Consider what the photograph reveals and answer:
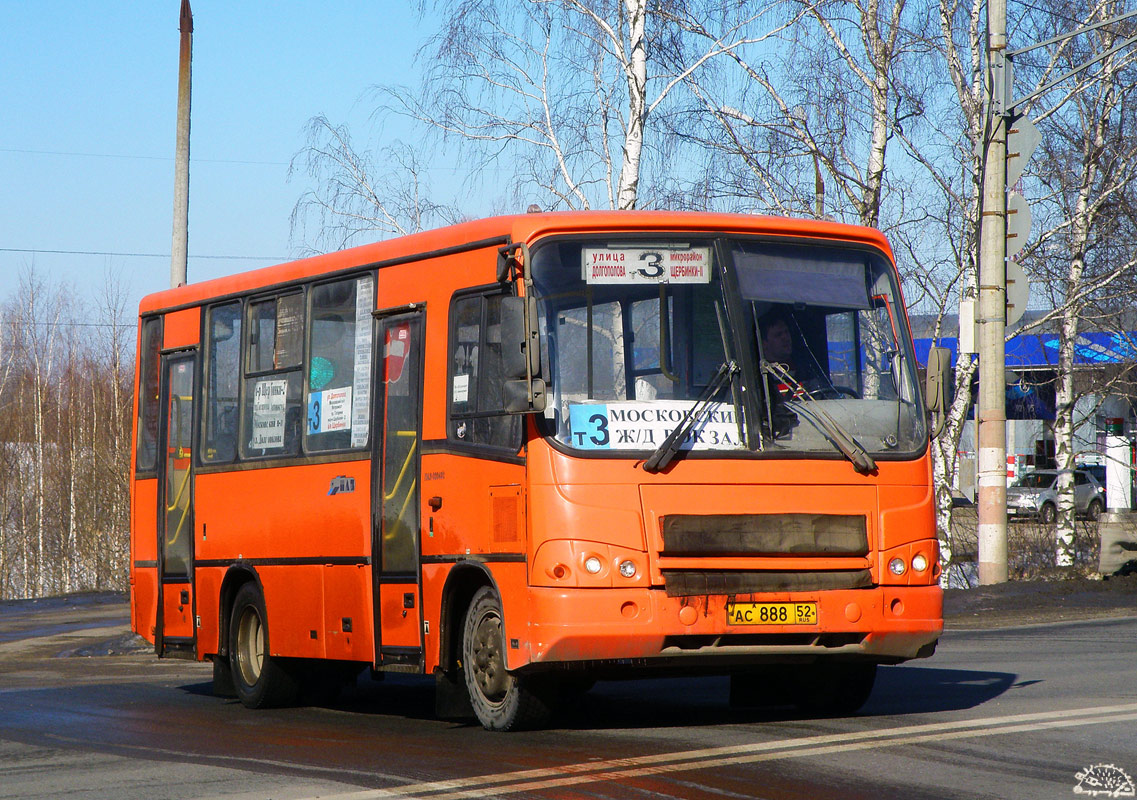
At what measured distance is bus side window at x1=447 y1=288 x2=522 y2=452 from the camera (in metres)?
9.55

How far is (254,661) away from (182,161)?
451 inches

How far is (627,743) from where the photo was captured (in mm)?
8930

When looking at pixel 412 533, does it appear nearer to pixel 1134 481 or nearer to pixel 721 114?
pixel 721 114

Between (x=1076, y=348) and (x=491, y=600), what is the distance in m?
20.5

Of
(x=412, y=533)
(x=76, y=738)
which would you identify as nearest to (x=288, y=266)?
(x=412, y=533)

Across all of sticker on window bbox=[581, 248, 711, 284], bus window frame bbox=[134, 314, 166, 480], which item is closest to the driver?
sticker on window bbox=[581, 248, 711, 284]

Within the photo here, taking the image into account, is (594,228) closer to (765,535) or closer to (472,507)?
(472,507)

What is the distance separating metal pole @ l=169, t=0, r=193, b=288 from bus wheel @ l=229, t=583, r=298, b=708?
9757mm

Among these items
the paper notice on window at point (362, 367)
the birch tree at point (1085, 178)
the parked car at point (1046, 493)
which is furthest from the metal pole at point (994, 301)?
the parked car at point (1046, 493)

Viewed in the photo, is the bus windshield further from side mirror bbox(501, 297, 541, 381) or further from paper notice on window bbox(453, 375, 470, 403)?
paper notice on window bbox(453, 375, 470, 403)

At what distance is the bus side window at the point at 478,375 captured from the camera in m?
9.55

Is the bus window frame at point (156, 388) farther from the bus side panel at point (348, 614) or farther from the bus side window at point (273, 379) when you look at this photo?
the bus side panel at point (348, 614)

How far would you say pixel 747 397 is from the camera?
9352mm

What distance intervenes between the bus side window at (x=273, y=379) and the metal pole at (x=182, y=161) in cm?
947
